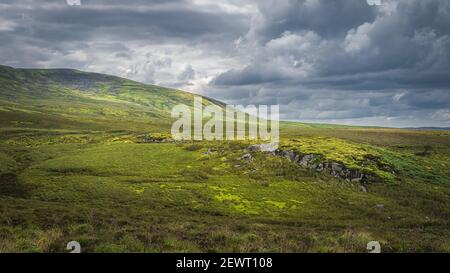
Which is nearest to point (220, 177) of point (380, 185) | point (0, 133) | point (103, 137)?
point (380, 185)

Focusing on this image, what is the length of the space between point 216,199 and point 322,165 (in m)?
24.7

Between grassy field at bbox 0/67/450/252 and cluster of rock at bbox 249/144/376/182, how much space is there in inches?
57.3

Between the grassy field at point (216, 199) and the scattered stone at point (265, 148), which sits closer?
the grassy field at point (216, 199)

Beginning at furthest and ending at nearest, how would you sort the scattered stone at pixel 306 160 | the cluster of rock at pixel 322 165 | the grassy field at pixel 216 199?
the scattered stone at pixel 306 160
the cluster of rock at pixel 322 165
the grassy field at pixel 216 199

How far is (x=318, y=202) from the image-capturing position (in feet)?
172

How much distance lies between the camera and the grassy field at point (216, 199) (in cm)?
2017

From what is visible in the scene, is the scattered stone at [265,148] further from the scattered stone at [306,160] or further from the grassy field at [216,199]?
the scattered stone at [306,160]

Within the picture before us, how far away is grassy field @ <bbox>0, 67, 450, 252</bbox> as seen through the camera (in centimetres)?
2017

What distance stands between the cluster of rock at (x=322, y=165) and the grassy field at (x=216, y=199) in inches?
57.3

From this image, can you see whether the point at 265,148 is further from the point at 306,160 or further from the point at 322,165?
the point at 322,165

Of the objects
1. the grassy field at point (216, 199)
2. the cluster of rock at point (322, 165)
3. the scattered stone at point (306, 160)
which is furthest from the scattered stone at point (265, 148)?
the scattered stone at point (306, 160)

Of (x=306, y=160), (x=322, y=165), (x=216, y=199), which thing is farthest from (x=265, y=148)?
(x=216, y=199)

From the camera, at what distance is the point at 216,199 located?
2050 inches
